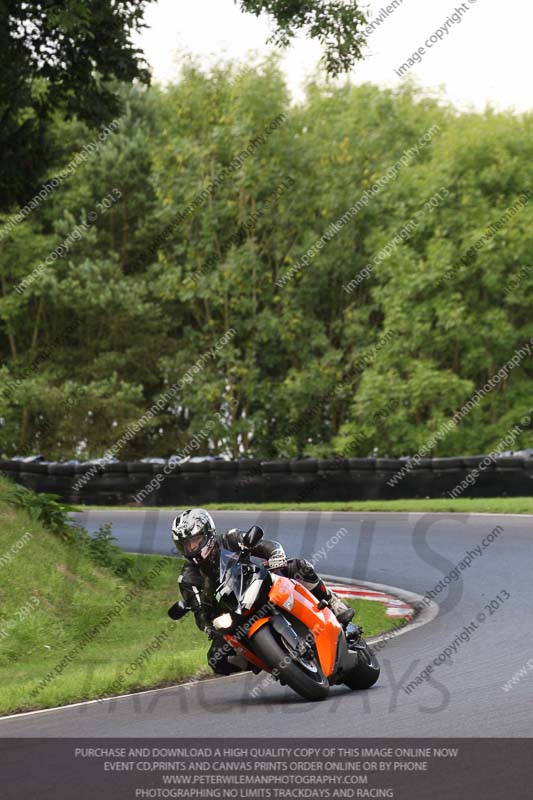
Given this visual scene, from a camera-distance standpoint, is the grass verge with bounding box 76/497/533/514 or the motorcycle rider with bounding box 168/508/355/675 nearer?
the motorcycle rider with bounding box 168/508/355/675

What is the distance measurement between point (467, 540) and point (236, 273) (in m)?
25.3

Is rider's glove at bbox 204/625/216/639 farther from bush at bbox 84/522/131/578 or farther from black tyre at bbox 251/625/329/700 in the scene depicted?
bush at bbox 84/522/131/578

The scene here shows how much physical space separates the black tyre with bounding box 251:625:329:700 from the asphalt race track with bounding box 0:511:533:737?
0.38 feet

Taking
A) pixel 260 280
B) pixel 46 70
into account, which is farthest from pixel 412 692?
pixel 260 280

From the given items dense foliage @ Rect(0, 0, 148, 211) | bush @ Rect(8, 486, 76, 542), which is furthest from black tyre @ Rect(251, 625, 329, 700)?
dense foliage @ Rect(0, 0, 148, 211)

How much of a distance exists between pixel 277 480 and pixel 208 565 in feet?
55.7

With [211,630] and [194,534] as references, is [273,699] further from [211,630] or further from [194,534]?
[194,534]

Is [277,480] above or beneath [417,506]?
beneath

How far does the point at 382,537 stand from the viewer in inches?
739

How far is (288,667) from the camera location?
798cm

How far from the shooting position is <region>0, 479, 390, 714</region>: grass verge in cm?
990

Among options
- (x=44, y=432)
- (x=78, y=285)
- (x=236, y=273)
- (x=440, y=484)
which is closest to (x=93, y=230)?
(x=78, y=285)
